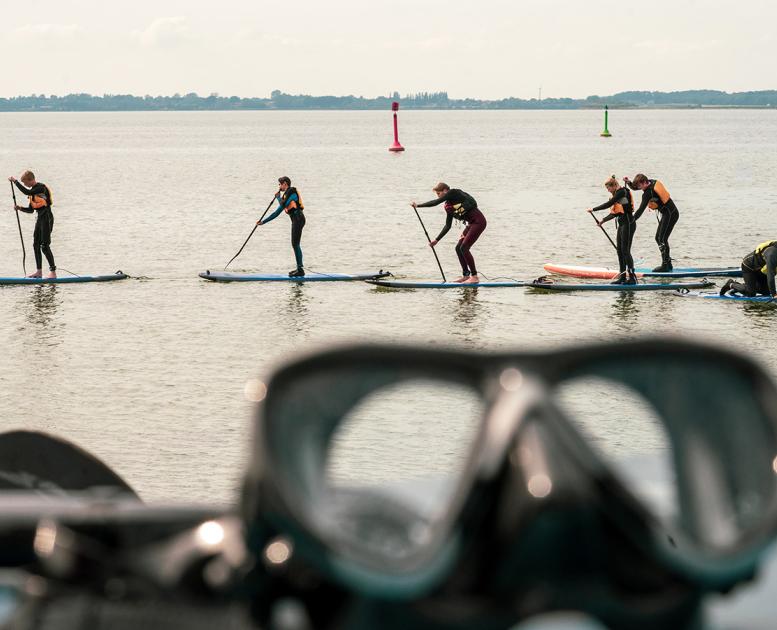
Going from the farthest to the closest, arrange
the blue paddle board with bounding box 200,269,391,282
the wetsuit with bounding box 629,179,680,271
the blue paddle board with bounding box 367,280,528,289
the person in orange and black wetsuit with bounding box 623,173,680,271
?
the blue paddle board with bounding box 200,269,391,282, the wetsuit with bounding box 629,179,680,271, the person in orange and black wetsuit with bounding box 623,173,680,271, the blue paddle board with bounding box 367,280,528,289

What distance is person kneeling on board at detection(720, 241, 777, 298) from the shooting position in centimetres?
2005

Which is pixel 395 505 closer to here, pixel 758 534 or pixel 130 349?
pixel 758 534

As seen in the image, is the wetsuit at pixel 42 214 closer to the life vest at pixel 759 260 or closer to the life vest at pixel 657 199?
the life vest at pixel 657 199

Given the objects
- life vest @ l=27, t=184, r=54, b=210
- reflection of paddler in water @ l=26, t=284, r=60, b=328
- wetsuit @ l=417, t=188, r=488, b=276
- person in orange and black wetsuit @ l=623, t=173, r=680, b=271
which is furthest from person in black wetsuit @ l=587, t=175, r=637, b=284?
life vest @ l=27, t=184, r=54, b=210

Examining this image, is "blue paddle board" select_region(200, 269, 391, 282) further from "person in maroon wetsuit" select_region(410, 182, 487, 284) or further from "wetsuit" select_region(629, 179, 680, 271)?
"wetsuit" select_region(629, 179, 680, 271)

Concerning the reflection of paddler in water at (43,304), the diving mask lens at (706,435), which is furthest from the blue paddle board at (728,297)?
the diving mask lens at (706,435)

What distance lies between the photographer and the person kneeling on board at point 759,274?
65.8 feet

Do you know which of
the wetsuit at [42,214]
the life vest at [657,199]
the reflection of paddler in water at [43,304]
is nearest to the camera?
the reflection of paddler in water at [43,304]

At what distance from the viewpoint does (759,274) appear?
67.4 ft

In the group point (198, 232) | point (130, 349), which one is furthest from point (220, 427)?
point (198, 232)

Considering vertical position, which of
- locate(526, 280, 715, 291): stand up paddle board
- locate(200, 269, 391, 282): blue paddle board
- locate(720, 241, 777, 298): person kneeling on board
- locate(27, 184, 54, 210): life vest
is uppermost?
locate(27, 184, 54, 210): life vest

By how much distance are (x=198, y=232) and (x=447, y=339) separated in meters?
26.6

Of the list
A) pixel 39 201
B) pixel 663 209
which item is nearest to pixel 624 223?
pixel 663 209

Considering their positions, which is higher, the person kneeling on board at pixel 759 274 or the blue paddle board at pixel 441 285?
the person kneeling on board at pixel 759 274
